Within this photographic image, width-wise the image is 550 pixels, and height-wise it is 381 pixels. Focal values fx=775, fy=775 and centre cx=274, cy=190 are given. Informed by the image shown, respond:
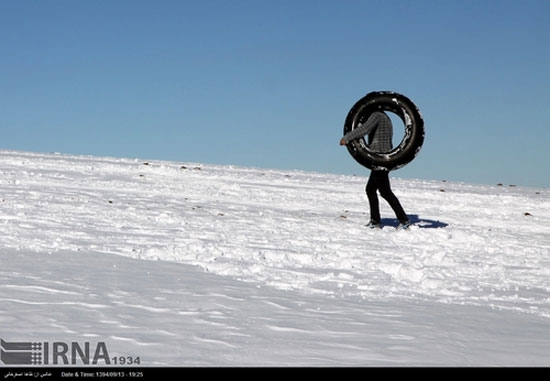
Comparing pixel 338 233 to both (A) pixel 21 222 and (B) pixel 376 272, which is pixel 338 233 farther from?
(A) pixel 21 222

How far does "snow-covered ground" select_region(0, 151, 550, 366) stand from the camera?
4.32m

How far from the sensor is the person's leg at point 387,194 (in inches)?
470

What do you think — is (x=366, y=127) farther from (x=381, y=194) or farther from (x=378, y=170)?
(x=381, y=194)

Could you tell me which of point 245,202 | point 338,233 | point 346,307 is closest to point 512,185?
point 245,202

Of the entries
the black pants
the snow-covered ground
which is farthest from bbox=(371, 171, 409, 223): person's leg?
the snow-covered ground

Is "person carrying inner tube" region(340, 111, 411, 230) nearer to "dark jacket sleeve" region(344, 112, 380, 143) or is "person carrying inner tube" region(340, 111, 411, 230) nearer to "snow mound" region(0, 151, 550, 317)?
"dark jacket sleeve" region(344, 112, 380, 143)

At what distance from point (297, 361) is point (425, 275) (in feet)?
12.4

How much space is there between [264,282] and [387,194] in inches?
225

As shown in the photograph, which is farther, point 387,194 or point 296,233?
point 387,194

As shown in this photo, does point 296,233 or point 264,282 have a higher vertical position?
point 296,233

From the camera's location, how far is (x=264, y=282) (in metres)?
6.61

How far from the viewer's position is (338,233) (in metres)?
11.0

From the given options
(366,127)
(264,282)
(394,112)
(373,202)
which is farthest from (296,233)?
(264,282)

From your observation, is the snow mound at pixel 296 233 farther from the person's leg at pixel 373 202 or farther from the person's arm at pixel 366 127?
the person's arm at pixel 366 127
